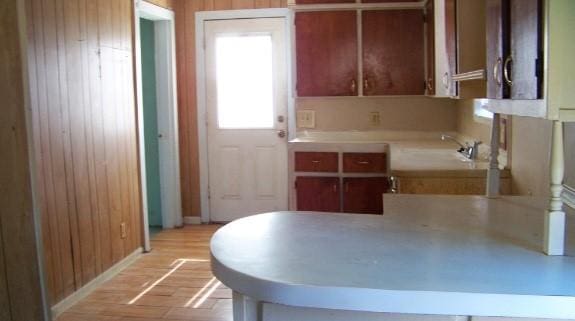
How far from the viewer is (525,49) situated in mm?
1186

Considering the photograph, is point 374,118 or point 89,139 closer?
point 89,139

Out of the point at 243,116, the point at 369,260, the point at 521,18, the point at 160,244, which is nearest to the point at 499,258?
the point at 369,260

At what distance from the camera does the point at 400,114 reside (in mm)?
4680

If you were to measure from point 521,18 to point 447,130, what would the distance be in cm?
349

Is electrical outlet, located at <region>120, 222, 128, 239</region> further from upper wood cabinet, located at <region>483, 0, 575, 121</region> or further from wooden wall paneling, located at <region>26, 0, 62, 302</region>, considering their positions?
upper wood cabinet, located at <region>483, 0, 575, 121</region>

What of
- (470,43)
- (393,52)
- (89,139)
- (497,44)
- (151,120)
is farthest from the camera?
(151,120)

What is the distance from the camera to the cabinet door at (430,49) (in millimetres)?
3861

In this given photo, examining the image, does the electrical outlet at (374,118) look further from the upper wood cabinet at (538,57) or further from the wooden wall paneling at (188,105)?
the upper wood cabinet at (538,57)

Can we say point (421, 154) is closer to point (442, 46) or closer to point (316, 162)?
point (442, 46)

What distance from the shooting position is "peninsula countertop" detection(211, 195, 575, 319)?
1.05 metres

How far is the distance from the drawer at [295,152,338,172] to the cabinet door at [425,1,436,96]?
0.87m

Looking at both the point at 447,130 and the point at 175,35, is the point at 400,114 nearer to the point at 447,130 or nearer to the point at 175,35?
the point at 447,130

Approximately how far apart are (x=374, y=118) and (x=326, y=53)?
2.41 feet

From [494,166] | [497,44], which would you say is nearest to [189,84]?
[494,166]
